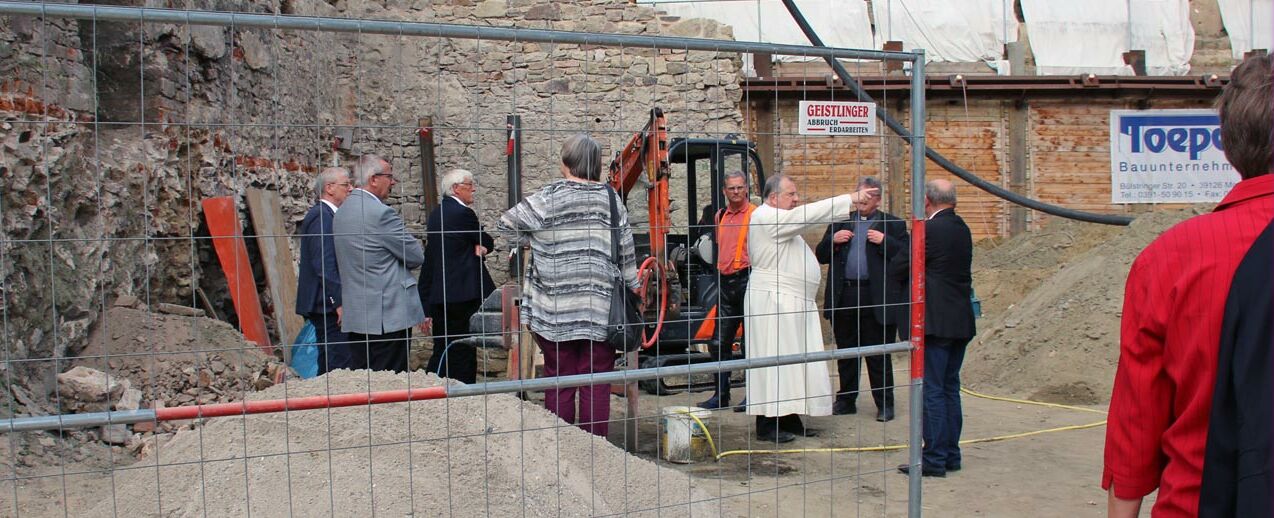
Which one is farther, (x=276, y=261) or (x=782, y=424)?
(x=276, y=261)

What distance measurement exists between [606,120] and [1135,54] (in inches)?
397

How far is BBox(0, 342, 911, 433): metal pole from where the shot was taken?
106 inches

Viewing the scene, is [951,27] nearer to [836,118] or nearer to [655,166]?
[655,166]

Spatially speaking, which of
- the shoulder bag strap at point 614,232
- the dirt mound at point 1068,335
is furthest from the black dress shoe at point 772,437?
the dirt mound at point 1068,335

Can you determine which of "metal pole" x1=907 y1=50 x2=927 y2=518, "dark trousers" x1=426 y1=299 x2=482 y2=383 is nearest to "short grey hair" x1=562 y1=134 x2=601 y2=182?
"metal pole" x1=907 y1=50 x2=927 y2=518

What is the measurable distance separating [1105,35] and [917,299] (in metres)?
15.3

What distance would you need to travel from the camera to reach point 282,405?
2.89 meters

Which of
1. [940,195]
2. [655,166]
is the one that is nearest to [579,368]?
[940,195]

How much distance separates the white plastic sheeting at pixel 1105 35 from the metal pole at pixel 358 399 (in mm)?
14718

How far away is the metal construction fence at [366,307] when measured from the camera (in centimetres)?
339

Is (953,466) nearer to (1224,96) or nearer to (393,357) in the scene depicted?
(393,357)

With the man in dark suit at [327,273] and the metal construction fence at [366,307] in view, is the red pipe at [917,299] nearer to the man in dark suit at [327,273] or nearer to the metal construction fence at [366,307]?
the metal construction fence at [366,307]

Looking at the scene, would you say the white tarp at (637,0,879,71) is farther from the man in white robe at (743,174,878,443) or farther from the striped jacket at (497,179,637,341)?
the striped jacket at (497,179,637,341)

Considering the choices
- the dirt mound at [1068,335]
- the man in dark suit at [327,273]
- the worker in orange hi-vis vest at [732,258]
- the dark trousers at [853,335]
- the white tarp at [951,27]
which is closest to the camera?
the man in dark suit at [327,273]
